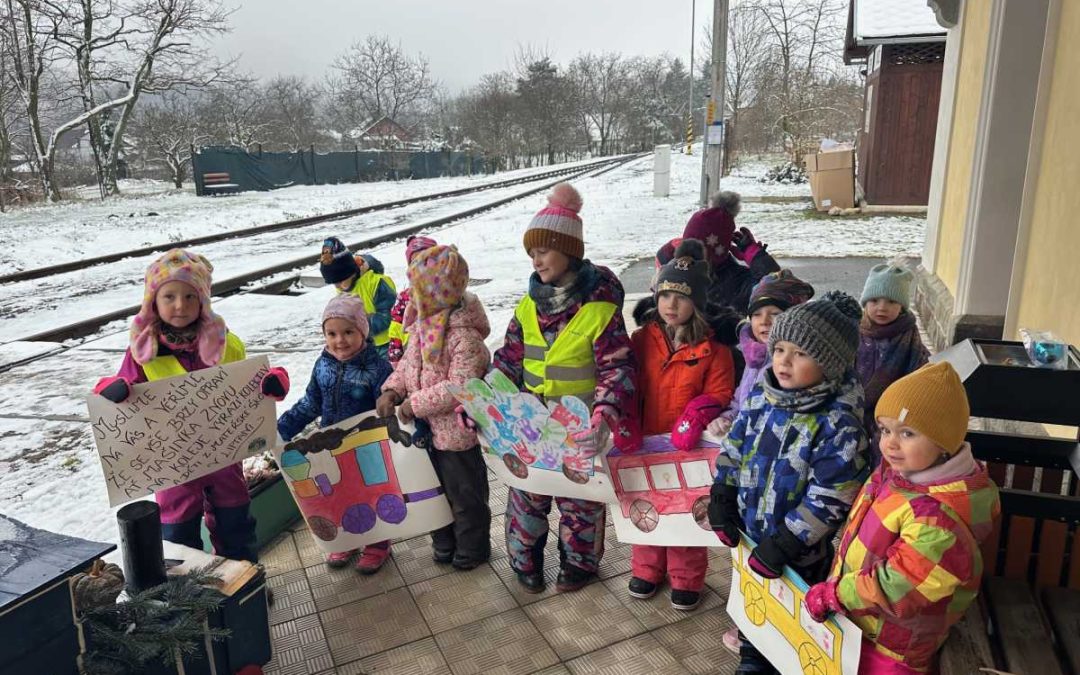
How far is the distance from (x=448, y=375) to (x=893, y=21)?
1811cm

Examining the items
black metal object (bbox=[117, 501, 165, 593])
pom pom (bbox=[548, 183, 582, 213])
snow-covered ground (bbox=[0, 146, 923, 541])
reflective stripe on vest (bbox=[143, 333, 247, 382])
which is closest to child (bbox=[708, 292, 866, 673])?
pom pom (bbox=[548, 183, 582, 213])

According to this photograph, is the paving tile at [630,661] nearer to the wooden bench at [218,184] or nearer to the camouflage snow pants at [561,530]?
the camouflage snow pants at [561,530]

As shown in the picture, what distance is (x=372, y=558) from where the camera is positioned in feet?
12.1

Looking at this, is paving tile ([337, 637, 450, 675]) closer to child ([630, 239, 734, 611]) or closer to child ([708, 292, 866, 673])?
child ([630, 239, 734, 611])

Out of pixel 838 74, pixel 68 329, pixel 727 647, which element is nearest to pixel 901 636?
pixel 727 647

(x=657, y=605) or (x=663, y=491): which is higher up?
(x=663, y=491)

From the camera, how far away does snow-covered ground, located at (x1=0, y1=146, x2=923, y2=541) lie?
186 inches

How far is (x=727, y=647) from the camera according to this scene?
118 inches

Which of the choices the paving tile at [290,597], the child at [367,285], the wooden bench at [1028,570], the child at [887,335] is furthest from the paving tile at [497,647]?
the child at [367,285]

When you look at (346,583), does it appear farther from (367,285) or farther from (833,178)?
(833,178)

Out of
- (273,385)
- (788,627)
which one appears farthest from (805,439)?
(273,385)

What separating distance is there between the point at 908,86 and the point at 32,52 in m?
30.0

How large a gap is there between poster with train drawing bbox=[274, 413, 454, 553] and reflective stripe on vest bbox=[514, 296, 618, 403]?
0.74 metres

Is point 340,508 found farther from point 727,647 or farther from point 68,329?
point 68,329
